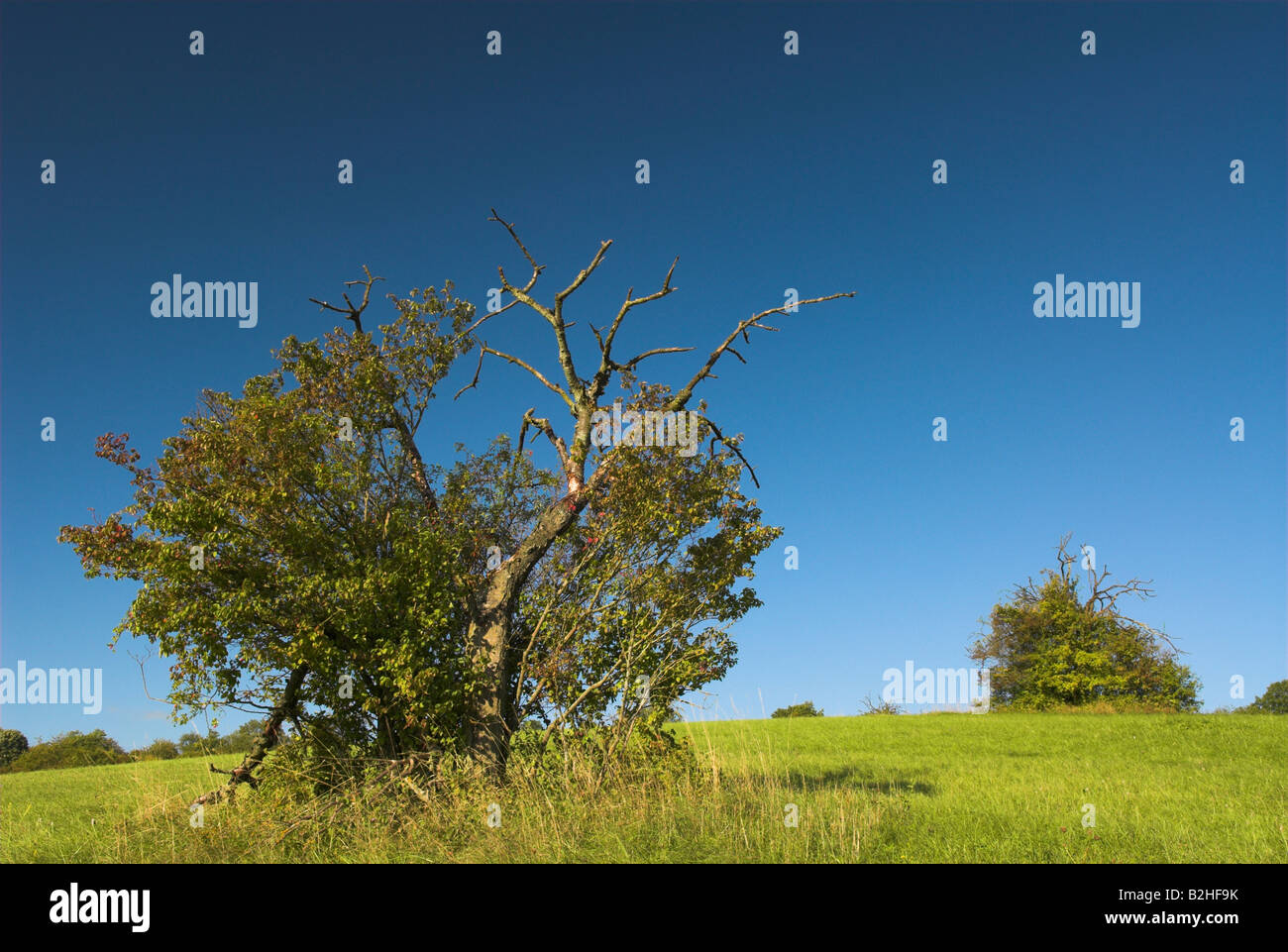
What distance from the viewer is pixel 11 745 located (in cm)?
5062

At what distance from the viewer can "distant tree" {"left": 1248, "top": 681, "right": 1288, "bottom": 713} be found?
99963mm

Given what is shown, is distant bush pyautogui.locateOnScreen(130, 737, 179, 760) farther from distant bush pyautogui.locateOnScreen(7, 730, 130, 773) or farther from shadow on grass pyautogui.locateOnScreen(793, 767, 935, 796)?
shadow on grass pyautogui.locateOnScreen(793, 767, 935, 796)

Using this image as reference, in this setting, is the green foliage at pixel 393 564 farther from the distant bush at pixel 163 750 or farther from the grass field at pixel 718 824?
the distant bush at pixel 163 750

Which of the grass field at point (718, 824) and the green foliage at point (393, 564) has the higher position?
the green foliage at point (393, 564)

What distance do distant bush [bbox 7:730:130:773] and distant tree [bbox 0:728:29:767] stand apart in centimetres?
215

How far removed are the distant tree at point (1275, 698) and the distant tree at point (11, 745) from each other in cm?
12267

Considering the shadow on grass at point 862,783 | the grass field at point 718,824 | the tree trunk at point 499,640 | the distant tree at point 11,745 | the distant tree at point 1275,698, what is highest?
the tree trunk at point 499,640

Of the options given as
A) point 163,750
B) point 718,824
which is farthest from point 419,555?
point 163,750

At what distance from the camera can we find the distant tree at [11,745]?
49094 millimetres

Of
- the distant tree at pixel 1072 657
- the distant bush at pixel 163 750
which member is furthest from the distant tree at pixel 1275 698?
the distant bush at pixel 163 750
